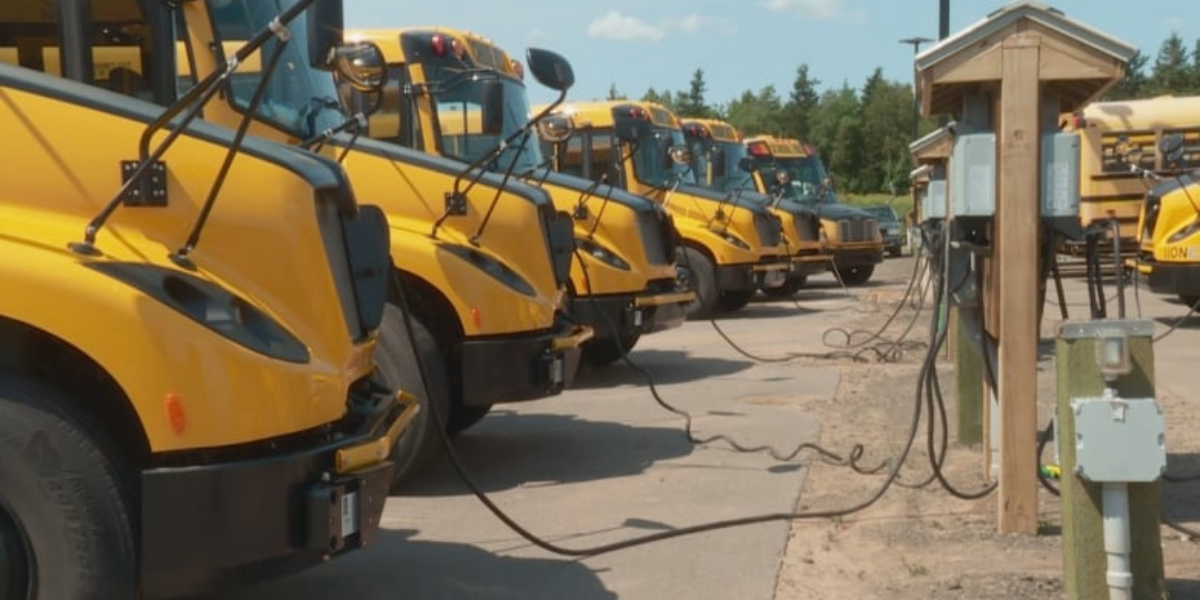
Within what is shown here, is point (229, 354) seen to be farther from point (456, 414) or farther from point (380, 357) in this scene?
point (456, 414)

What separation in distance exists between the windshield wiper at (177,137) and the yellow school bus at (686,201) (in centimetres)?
1027

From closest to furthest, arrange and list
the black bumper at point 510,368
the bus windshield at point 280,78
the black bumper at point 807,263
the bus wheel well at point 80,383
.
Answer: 1. the bus wheel well at point 80,383
2. the bus windshield at point 280,78
3. the black bumper at point 510,368
4. the black bumper at point 807,263

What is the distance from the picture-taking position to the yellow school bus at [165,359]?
11.9 ft

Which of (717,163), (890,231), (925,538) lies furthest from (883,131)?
(925,538)

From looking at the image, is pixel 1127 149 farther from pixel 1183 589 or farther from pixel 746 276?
pixel 1183 589

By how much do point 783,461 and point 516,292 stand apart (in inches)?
72.0

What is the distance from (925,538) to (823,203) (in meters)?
→ 20.9

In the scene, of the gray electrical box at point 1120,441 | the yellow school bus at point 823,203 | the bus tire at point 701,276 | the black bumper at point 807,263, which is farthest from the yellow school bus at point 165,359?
the yellow school bus at point 823,203

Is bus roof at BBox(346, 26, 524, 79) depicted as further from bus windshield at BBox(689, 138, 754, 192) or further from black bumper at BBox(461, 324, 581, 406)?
bus windshield at BBox(689, 138, 754, 192)

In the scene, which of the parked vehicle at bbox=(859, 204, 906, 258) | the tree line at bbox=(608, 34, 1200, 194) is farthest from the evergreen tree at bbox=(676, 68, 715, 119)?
the parked vehicle at bbox=(859, 204, 906, 258)

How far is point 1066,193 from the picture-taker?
564 cm

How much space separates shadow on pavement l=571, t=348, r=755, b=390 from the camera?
1162 centimetres

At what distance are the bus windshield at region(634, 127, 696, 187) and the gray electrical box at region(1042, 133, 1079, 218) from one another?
10078 mm

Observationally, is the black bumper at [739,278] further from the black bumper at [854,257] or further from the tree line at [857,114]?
the tree line at [857,114]
